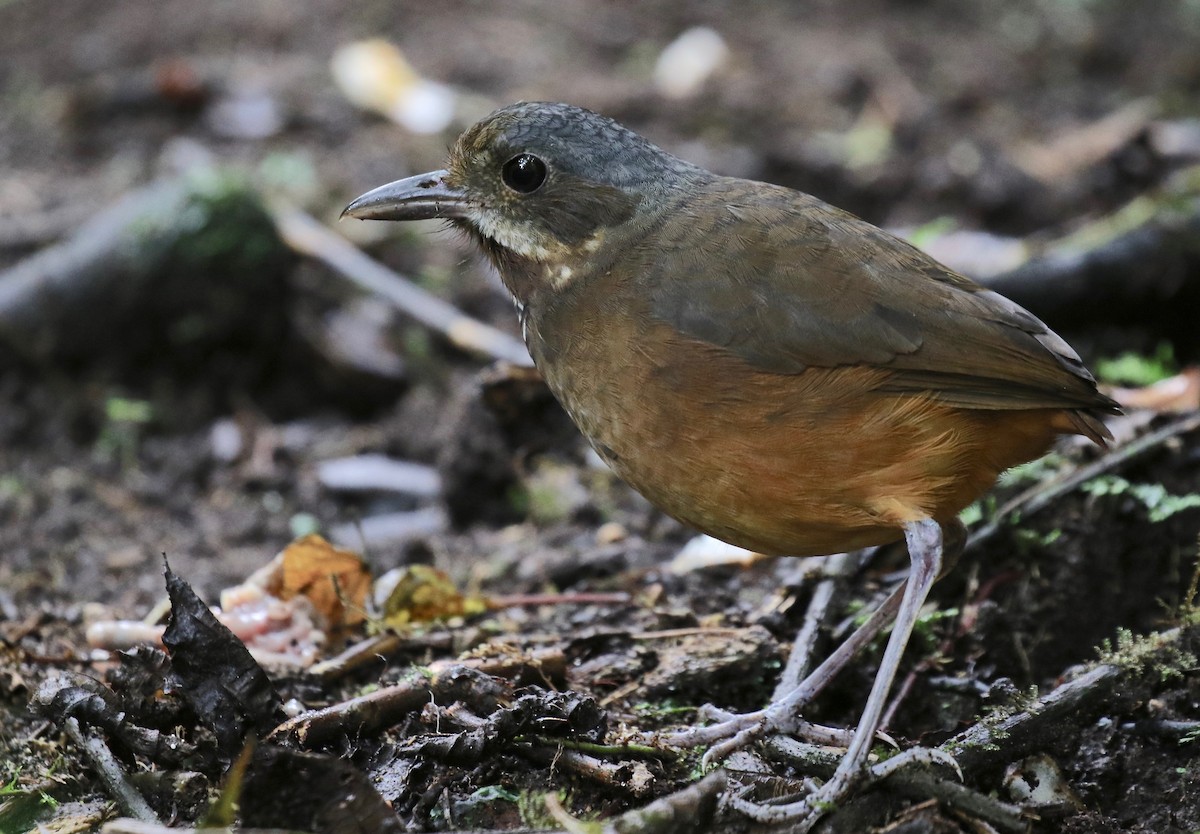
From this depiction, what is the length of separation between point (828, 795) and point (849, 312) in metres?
1.27

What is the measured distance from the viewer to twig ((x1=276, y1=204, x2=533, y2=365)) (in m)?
5.79

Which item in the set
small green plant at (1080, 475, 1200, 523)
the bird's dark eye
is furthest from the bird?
small green plant at (1080, 475, 1200, 523)

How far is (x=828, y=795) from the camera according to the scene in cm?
285

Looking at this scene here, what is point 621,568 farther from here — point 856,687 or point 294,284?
point 294,284

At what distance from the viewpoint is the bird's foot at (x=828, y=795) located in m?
2.79

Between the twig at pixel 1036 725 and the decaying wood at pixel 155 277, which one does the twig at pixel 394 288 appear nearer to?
the decaying wood at pixel 155 277

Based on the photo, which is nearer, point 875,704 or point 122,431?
point 875,704

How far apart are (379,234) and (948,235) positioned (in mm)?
2962

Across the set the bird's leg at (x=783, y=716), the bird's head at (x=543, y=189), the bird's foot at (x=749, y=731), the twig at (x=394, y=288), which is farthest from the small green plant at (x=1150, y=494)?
the twig at (x=394, y=288)

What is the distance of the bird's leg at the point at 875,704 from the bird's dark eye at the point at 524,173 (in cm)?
151

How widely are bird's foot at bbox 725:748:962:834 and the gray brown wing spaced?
96cm

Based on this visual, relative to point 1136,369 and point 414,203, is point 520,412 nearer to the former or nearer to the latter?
point 414,203

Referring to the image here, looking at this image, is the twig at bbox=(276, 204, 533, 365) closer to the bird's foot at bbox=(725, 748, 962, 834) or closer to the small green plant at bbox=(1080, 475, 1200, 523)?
the small green plant at bbox=(1080, 475, 1200, 523)

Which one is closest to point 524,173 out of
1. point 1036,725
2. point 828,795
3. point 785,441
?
point 785,441
